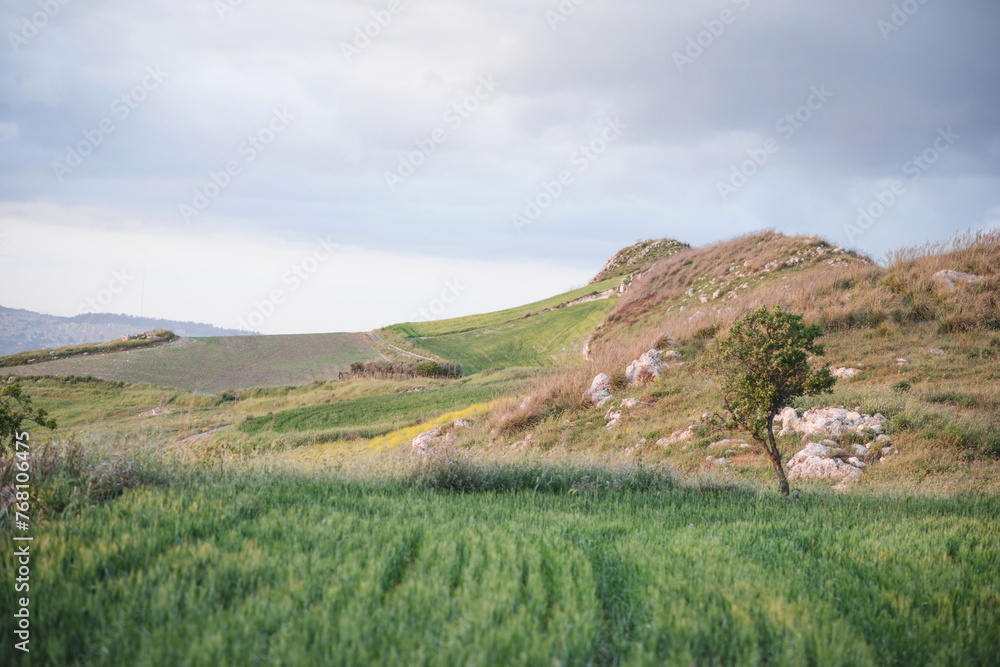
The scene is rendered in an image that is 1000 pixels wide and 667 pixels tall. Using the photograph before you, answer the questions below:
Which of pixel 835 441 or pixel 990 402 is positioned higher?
pixel 990 402

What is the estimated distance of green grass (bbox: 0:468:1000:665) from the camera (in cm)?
270

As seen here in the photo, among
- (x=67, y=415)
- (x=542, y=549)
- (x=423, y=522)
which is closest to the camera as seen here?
(x=542, y=549)

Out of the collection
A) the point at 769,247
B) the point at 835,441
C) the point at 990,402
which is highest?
the point at 769,247

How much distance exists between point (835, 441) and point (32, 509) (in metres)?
13.4

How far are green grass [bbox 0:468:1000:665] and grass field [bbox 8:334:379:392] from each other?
51859 mm

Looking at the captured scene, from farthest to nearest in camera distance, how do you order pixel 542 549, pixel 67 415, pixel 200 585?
pixel 67 415 → pixel 542 549 → pixel 200 585

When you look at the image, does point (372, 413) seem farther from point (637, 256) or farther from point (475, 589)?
point (637, 256)

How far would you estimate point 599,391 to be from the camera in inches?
737

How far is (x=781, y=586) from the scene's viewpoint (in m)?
3.58

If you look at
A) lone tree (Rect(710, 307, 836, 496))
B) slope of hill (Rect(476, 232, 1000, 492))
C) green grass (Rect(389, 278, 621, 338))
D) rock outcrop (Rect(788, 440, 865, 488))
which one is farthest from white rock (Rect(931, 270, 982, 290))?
green grass (Rect(389, 278, 621, 338))

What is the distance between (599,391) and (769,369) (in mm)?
10512

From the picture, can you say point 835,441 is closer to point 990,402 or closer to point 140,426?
point 990,402

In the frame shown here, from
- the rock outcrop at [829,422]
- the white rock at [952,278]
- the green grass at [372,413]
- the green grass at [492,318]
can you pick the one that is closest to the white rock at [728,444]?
the rock outcrop at [829,422]

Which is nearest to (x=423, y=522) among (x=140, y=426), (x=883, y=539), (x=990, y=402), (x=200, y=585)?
(x=200, y=585)
